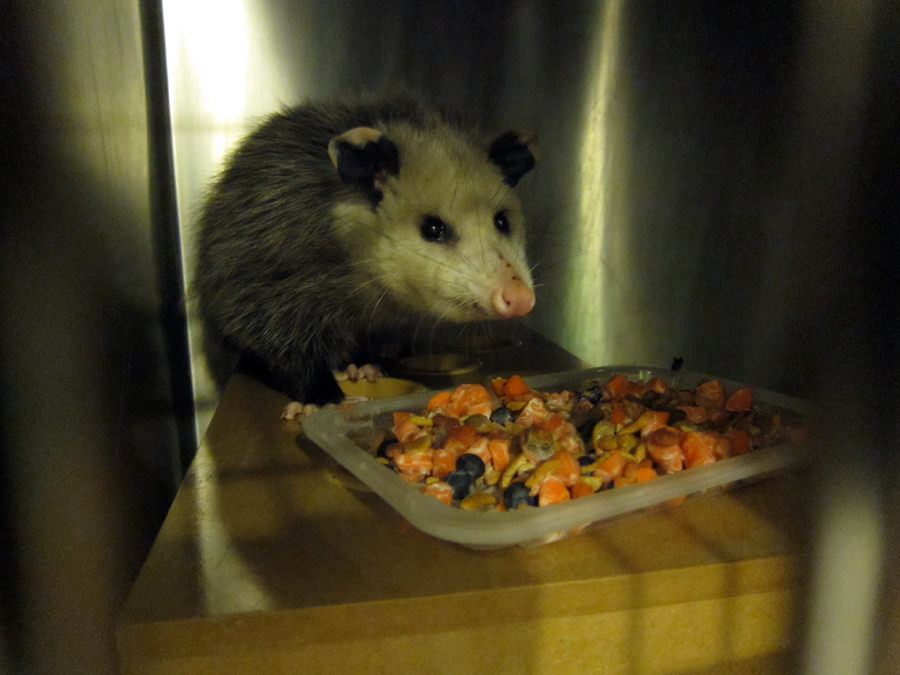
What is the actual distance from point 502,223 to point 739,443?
0.66m

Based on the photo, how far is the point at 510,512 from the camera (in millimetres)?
786

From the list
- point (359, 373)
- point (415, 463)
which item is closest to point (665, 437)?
point (415, 463)

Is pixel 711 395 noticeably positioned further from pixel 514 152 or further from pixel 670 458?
pixel 514 152

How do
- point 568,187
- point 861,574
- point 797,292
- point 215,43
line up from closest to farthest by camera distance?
point 861,574 < point 797,292 < point 215,43 < point 568,187

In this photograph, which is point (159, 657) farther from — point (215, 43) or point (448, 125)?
point (215, 43)

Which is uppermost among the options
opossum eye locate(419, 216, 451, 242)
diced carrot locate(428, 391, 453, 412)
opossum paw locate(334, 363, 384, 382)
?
opossum eye locate(419, 216, 451, 242)

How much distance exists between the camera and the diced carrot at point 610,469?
0.92 meters

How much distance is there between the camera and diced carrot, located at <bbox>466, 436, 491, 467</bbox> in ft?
3.20

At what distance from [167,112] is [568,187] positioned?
42.6 inches

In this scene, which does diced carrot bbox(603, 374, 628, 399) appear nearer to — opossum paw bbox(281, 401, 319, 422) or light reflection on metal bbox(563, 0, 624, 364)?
opossum paw bbox(281, 401, 319, 422)

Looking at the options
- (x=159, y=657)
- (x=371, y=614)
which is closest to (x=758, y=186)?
(x=371, y=614)

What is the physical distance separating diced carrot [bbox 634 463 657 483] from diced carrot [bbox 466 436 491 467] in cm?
20

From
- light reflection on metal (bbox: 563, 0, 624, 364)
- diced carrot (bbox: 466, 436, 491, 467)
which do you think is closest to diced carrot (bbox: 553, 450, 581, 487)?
diced carrot (bbox: 466, 436, 491, 467)

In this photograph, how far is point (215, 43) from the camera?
5.74 ft
